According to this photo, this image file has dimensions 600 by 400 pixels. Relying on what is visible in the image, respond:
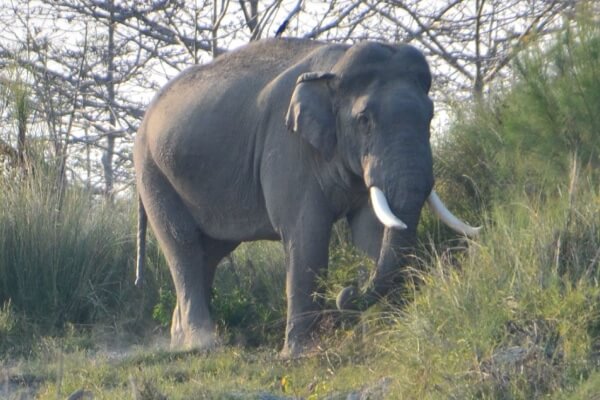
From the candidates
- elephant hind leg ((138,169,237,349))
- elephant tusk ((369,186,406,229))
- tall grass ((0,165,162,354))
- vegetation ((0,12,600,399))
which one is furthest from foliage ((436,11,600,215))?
tall grass ((0,165,162,354))

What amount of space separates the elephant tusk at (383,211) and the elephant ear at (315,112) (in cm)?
58

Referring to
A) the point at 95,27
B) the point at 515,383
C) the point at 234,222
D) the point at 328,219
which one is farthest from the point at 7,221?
the point at 515,383

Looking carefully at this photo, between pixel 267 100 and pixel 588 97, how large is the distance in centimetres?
220

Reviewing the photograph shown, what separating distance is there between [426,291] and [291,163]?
6.31ft

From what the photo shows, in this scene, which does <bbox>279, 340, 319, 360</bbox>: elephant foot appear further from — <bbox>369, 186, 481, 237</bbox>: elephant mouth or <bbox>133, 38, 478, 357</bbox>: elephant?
<bbox>369, 186, 481, 237</bbox>: elephant mouth

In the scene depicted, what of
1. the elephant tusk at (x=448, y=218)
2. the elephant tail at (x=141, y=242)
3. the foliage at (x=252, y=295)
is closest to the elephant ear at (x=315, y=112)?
the elephant tusk at (x=448, y=218)

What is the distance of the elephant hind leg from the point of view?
34.9 feet

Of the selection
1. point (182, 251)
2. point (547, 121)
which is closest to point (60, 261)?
point (182, 251)

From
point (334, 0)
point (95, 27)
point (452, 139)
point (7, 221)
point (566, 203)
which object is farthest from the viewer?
Answer: point (95, 27)

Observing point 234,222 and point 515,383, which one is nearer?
point 515,383

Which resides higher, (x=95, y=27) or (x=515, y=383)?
(x=95, y=27)

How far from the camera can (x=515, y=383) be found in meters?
6.91

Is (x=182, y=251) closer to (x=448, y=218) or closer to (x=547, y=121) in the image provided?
(x=448, y=218)

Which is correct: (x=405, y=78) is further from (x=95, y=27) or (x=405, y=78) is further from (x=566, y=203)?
(x=95, y=27)
